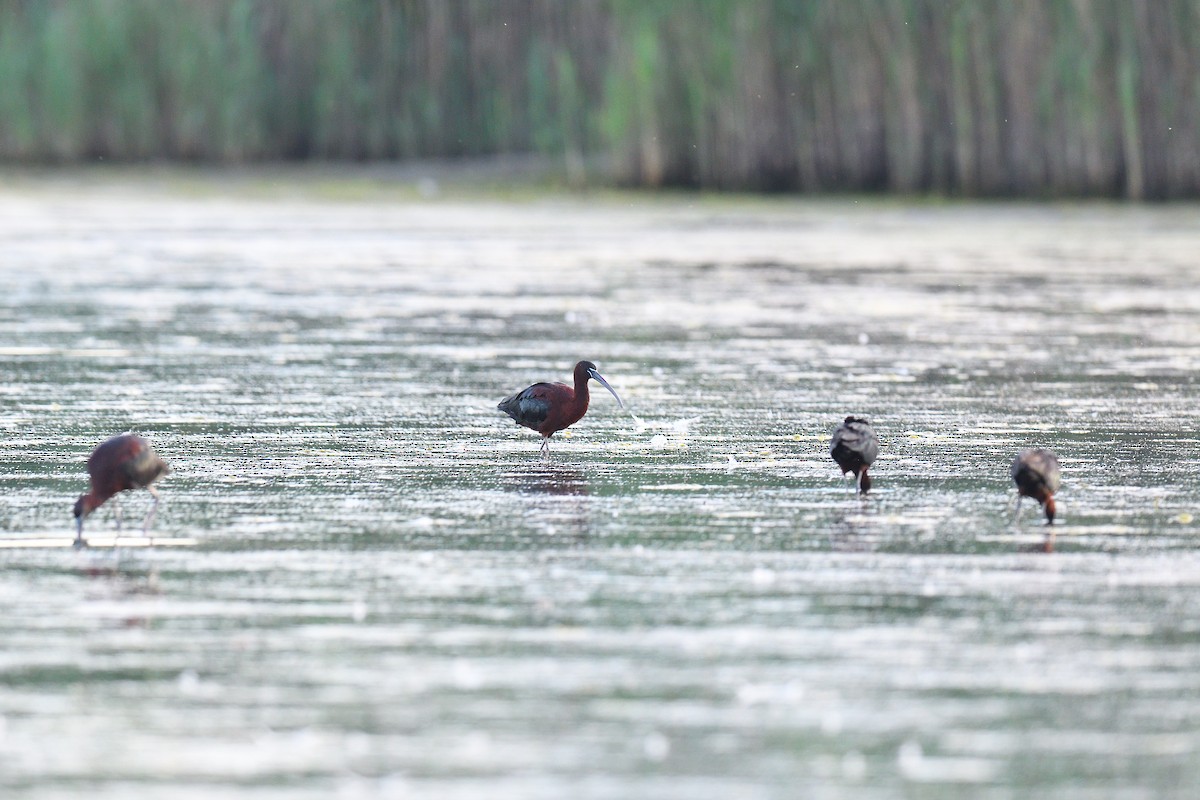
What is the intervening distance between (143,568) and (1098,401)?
21.1 feet

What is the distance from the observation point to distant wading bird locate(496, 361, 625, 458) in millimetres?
10633

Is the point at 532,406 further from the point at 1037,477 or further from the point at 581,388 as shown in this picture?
the point at 1037,477

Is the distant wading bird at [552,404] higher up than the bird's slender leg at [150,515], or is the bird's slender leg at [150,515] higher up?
the distant wading bird at [552,404]

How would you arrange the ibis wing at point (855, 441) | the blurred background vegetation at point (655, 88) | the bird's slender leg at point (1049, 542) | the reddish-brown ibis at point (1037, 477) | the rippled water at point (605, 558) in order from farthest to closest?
1. the blurred background vegetation at point (655, 88)
2. the ibis wing at point (855, 441)
3. the reddish-brown ibis at point (1037, 477)
4. the bird's slender leg at point (1049, 542)
5. the rippled water at point (605, 558)

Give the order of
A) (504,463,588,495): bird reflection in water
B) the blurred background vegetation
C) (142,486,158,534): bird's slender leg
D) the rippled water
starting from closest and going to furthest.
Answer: the rippled water, (142,486,158,534): bird's slender leg, (504,463,588,495): bird reflection in water, the blurred background vegetation

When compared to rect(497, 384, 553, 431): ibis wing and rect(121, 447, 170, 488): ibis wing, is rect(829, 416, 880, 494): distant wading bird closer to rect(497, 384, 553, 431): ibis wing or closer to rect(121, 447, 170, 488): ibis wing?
rect(497, 384, 553, 431): ibis wing

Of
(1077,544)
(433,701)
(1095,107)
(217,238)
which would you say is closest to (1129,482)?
(1077,544)

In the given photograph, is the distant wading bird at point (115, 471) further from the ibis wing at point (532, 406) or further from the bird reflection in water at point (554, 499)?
→ the ibis wing at point (532, 406)

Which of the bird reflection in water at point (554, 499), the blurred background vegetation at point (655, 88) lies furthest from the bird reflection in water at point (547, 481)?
the blurred background vegetation at point (655, 88)

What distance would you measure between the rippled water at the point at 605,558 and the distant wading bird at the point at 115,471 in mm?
178

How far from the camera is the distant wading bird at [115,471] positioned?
27.2 feet

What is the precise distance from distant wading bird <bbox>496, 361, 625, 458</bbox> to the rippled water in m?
0.18

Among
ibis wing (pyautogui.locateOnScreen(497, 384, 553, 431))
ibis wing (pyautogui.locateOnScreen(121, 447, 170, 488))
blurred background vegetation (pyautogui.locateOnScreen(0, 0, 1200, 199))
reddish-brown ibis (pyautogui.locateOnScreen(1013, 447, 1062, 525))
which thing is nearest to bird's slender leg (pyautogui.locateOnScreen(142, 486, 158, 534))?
ibis wing (pyautogui.locateOnScreen(121, 447, 170, 488))

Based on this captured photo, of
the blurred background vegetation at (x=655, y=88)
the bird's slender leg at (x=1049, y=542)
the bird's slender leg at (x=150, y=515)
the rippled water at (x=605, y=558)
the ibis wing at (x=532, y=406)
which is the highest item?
the blurred background vegetation at (x=655, y=88)
